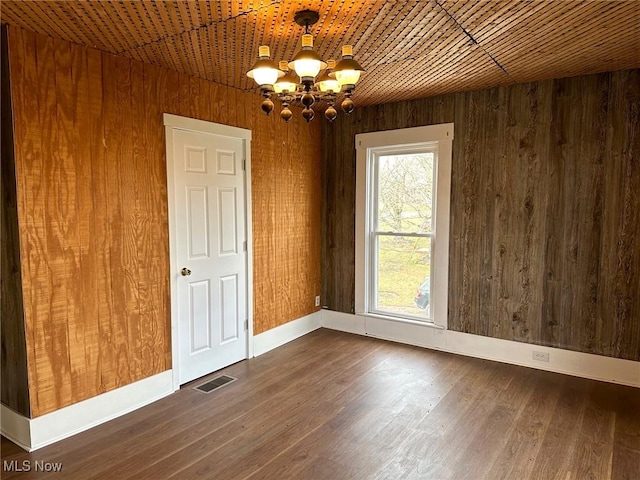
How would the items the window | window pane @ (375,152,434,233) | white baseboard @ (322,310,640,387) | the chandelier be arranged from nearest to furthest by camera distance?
the chandelier < white baseboard @ (322,310,640,387) < the window < window pane @ (375,152,434,233)

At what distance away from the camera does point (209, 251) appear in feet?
11.7

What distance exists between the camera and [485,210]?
3859mm

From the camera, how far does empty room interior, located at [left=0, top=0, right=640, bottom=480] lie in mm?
2357

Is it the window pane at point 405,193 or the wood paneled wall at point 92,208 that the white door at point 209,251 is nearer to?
the wood paneled wall at point 92,208

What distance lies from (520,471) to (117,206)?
298cm

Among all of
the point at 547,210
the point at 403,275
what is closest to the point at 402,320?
the point at 403,275

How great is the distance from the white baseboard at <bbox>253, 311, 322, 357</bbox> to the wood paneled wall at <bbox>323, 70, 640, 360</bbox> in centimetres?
159

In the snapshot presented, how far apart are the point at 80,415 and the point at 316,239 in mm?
2921

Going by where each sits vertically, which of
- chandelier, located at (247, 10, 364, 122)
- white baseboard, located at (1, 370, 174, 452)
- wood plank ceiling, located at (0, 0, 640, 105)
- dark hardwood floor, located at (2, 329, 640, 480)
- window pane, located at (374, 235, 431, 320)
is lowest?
dark hardwood floor, located at (2, 329, 640, 480)

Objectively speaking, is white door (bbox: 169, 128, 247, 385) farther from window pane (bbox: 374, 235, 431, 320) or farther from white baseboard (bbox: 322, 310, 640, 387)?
window pane (bbox: 374, 235, 431, 320)

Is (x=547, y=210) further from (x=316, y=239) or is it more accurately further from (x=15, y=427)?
(x=15, y=427)

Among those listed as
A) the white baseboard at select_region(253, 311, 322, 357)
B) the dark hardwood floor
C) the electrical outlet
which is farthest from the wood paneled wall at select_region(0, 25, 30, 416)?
the electrical outlet

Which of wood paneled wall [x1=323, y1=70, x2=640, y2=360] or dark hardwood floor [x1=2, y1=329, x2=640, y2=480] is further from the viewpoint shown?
wood paneled wall [x1=323, y1=70, x2=640, y2=360]

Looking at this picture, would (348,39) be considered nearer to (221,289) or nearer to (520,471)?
(221,289)
